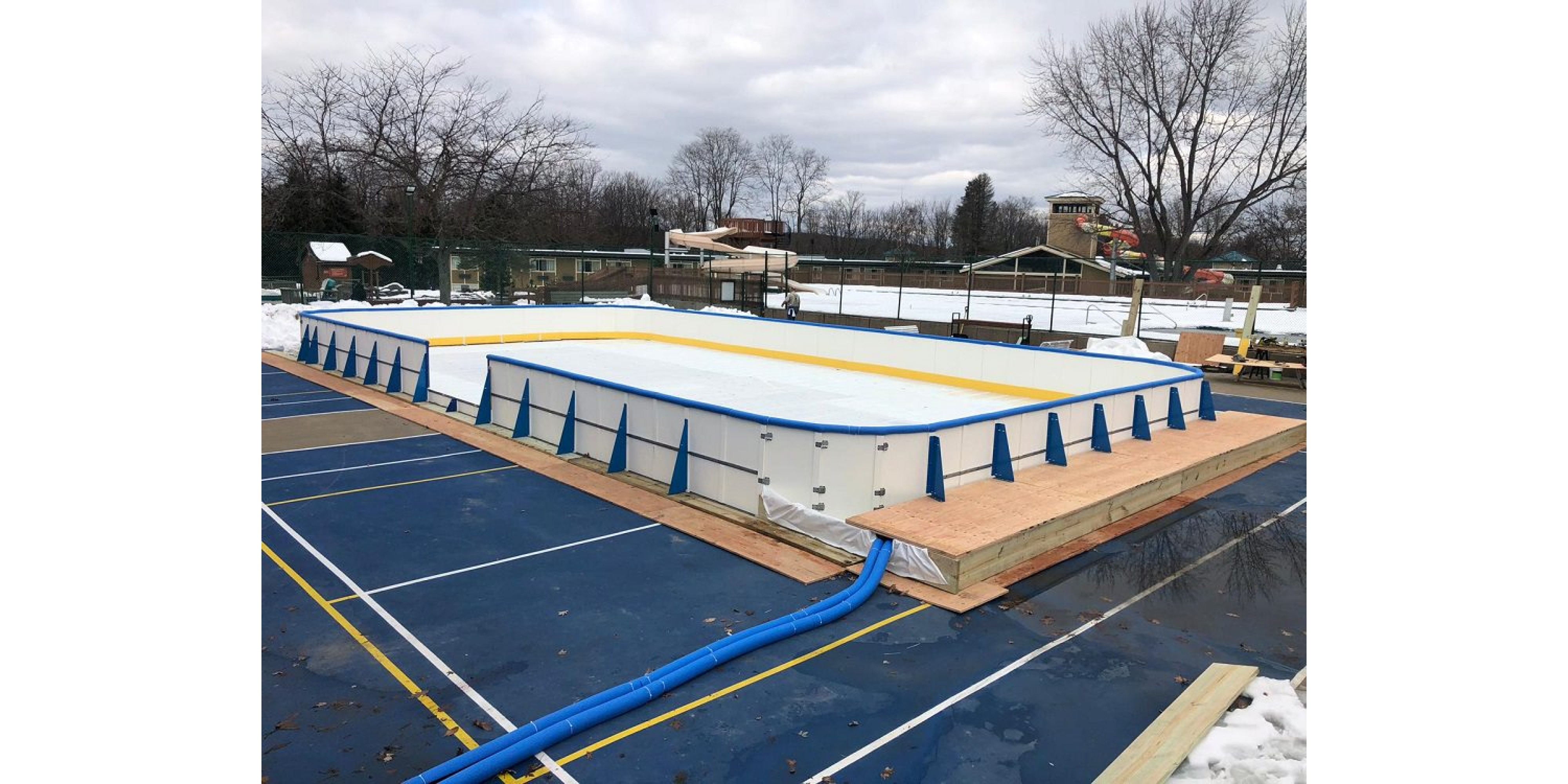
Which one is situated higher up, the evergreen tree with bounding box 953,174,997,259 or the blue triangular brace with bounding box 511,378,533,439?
the evergreen tree with bounding box 953,174,997,259

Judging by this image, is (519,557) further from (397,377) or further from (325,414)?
(397,377)

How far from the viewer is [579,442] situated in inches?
472

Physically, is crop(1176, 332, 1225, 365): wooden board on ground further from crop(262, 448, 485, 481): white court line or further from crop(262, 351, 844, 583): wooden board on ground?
crop(262, 448, 485, 481): white court line

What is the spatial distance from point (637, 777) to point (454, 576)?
12.0ft

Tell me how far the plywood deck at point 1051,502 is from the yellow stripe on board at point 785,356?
2.38 metres

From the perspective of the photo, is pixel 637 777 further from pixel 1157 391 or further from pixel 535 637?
pixel 1157 391

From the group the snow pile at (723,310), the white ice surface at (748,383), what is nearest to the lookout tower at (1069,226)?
the snow pile at (723,310)

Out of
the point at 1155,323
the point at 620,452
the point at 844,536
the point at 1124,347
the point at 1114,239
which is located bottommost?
the point at 844,536

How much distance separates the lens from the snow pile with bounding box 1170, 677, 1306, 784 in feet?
14.6

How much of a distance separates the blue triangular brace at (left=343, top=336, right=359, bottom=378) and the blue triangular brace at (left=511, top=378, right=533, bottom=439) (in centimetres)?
800

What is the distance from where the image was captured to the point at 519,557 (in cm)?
821

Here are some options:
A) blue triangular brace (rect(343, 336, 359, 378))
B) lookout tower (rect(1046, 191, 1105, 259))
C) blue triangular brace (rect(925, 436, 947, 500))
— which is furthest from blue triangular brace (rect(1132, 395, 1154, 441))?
lookout tower (rect(1046, 191, 1105, 259))

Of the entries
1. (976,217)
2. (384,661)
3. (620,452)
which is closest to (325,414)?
(620,452)

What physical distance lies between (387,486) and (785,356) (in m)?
13.8
